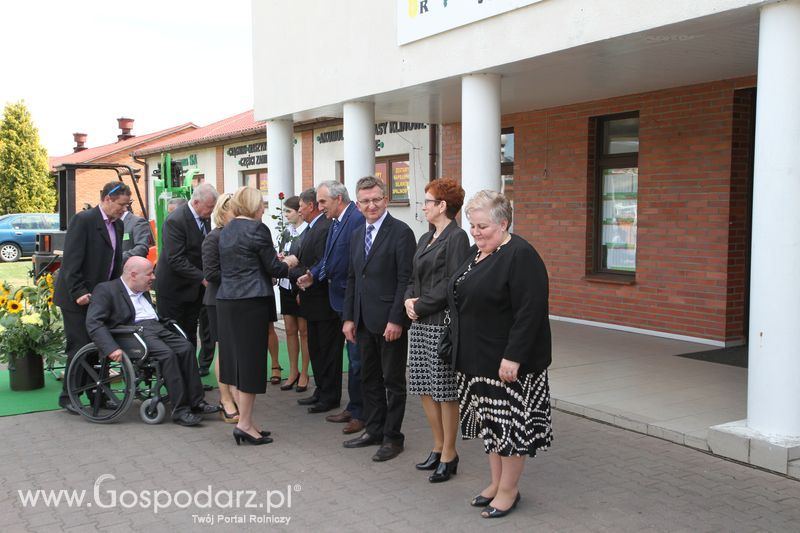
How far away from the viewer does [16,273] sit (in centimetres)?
2261

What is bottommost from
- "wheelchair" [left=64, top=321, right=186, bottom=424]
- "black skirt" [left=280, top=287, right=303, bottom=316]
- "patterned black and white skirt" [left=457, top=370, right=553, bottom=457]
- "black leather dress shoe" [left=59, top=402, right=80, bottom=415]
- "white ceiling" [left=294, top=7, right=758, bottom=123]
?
"black leather dress shoe" [left=59, top=402, right=80, bottom=415]

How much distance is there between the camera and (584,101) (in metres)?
10.3

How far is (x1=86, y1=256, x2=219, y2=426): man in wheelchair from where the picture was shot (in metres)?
6.23

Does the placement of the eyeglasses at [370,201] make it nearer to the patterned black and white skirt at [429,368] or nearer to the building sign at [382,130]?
the patterned black and white skirt at [429,368]

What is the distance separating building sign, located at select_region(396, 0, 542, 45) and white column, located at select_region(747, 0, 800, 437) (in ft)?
7.96

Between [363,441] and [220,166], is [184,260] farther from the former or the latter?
[220,166]

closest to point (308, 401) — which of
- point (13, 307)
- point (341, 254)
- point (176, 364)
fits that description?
point (176, 364)

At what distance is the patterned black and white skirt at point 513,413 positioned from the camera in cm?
411

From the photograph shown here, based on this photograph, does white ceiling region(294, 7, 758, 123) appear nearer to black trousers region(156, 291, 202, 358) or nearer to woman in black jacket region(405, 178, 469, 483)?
woman in black jacket region(405, 178, 469, 483)

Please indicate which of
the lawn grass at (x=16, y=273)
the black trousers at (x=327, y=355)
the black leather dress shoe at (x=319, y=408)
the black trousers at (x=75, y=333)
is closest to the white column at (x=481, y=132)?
the black trousers at (x=327, y=355)

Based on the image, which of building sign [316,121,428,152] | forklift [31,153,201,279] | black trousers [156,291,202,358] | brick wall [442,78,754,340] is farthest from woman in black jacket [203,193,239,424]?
building sign [316,121,428,152]

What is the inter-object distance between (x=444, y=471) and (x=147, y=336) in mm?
2927

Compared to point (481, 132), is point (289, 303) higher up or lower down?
lower down

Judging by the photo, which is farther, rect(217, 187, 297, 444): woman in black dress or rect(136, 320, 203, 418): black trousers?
rect(136, 320, 203, 418): black trousers
